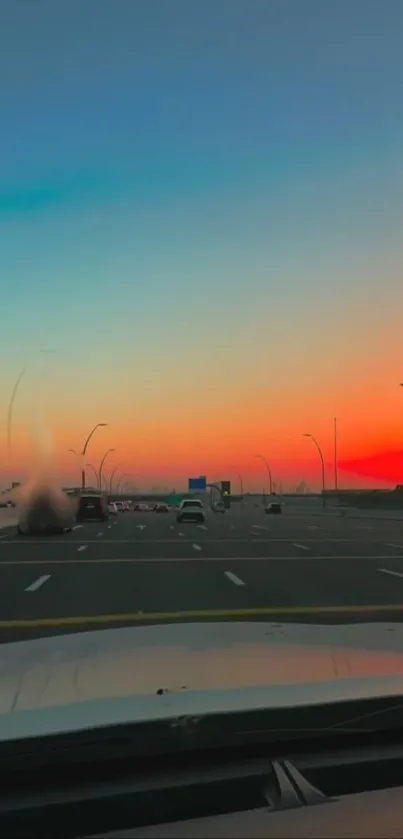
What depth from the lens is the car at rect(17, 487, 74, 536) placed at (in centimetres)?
3562

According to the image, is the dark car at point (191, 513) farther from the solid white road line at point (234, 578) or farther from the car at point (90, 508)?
the solid white road line at point (234, 578)

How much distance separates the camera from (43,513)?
3550 centimetres

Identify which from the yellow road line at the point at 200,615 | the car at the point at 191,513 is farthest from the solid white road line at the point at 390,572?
the car at the point at 191,513

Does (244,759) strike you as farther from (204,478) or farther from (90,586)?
(204,478)

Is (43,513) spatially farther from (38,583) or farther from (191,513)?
(38,583)

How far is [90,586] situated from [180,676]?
456 inches

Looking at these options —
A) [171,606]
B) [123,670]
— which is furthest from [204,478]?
[123,670]

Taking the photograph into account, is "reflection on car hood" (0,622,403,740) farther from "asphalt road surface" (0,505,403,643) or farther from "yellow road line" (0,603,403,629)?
"yellow road line" (0,603,403,629)

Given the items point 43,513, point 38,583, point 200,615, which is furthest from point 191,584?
point 43,513

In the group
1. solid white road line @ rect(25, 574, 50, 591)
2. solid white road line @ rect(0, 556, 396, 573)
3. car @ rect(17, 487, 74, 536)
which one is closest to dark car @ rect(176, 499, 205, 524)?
car @ rect(17, 487, 74, 536)

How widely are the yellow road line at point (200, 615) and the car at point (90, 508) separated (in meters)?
44.3

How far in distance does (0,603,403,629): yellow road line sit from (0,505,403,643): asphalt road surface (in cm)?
1

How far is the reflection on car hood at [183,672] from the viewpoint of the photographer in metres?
3.31

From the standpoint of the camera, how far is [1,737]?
9.95 feet
